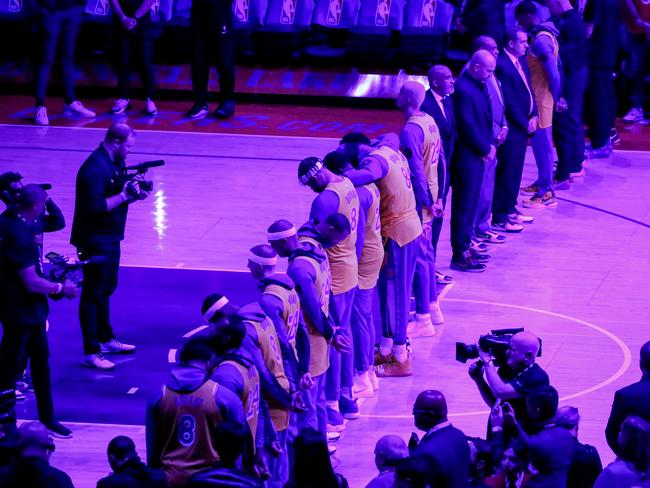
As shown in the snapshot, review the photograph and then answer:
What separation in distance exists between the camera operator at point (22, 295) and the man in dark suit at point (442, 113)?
12.6ft

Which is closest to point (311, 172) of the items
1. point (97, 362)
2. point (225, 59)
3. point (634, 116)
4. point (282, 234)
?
point (282, 234)

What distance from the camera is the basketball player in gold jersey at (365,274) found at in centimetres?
952

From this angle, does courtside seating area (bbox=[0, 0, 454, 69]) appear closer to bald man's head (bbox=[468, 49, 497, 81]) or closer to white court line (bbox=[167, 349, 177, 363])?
bald man's head (bbox=[468, 49, 497, 81])

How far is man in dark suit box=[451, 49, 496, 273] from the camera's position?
12.2m

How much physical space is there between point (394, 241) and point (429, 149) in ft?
3.77

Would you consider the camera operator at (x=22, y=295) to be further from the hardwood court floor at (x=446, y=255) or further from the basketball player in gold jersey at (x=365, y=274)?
the basketball player in gold jersey at (x=365, y=274)

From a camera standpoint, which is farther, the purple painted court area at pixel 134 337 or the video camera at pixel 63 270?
the purple painted court area at pixel 134 337

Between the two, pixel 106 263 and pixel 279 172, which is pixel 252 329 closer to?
pixel 106 263

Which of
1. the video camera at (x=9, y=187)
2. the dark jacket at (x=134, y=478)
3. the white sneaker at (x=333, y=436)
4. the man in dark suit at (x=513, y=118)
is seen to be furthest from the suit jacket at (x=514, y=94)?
the dark jacket at (x=134, y=478)

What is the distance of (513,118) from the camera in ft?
44.2

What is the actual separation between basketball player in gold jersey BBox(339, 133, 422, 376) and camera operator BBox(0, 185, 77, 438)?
2497 millimetres

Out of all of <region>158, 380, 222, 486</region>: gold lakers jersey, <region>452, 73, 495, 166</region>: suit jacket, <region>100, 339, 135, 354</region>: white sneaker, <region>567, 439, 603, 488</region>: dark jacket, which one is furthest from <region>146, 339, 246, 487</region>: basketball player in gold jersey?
<region>452, 73, 495, 166</region>: suit jacket

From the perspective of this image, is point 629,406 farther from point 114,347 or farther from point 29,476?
→ point 114,347

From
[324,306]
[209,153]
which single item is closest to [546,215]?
[209,153]
